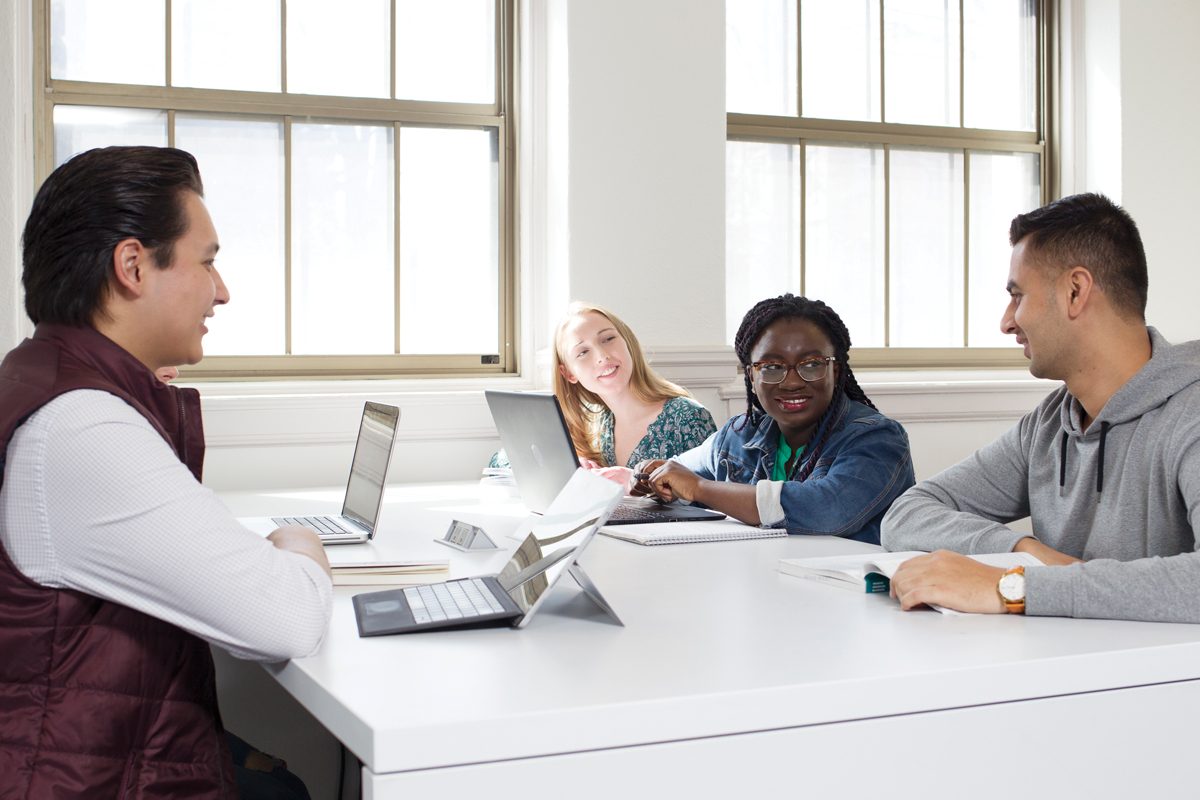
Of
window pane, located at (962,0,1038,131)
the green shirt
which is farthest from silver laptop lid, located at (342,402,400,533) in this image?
window pane, located at (962,0,1038,131)

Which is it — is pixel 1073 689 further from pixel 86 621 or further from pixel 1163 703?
pixel 86 621

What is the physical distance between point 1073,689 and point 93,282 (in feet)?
3.70

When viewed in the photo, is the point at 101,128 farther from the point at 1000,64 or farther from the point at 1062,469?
the point at 1000,64

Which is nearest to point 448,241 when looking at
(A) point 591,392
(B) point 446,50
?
(B) point 446,50

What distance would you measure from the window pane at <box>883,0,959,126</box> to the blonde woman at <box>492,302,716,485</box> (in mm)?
1605

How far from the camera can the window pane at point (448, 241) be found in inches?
145

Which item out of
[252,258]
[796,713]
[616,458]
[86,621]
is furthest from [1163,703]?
[252,258]

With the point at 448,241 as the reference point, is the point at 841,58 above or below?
above

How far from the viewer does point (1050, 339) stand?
1.74m

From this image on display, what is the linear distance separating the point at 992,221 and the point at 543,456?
9.09ft

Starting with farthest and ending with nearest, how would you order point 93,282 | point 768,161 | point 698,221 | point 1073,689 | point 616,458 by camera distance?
point 768,161 < point 698,221 < point 616,458 < point 93,282 < point 1073,689

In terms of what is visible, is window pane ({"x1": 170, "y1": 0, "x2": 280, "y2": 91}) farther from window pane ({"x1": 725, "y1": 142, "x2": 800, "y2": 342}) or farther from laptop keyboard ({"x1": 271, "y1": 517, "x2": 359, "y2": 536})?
laptop keyboard ({"x1": 271, "y1": 517, "x2": 359, "y2": 536})

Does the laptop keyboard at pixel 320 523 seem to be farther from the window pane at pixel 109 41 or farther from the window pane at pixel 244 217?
the window pane at pixel 109 41

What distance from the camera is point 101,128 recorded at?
340cm
